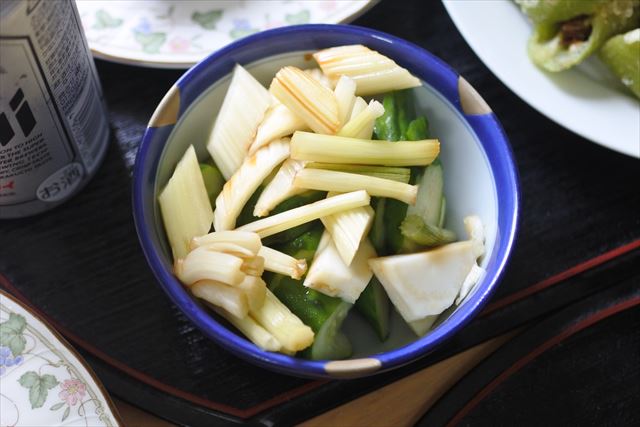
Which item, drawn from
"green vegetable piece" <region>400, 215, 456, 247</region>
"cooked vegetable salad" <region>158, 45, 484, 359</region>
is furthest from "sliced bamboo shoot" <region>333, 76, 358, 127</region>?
"green vegetable piece" <region>400, 215, 456, 247</region>

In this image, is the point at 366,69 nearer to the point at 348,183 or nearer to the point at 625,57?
the point at 348,183

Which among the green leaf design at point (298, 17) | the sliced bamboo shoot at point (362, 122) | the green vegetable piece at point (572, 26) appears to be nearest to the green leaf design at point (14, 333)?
the sliced bamboo shoot at point (362, 122)

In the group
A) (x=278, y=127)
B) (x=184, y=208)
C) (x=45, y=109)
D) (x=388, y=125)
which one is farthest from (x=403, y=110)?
(x=45, y=109)

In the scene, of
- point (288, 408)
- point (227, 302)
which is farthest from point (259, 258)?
point (288, 408)

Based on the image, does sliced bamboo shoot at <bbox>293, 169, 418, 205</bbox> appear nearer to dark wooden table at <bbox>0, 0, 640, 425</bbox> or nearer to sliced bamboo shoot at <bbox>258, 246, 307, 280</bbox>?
sliced bamboo shoot at <bbox>258, 246, 307, 280</bbox>

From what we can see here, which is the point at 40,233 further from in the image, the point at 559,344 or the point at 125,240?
the point at 559,344

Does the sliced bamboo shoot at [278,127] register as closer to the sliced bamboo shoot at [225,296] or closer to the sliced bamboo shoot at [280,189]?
the sliced bamboo shoot at [280,189]

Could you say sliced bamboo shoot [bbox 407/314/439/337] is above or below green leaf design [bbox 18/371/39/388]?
below
